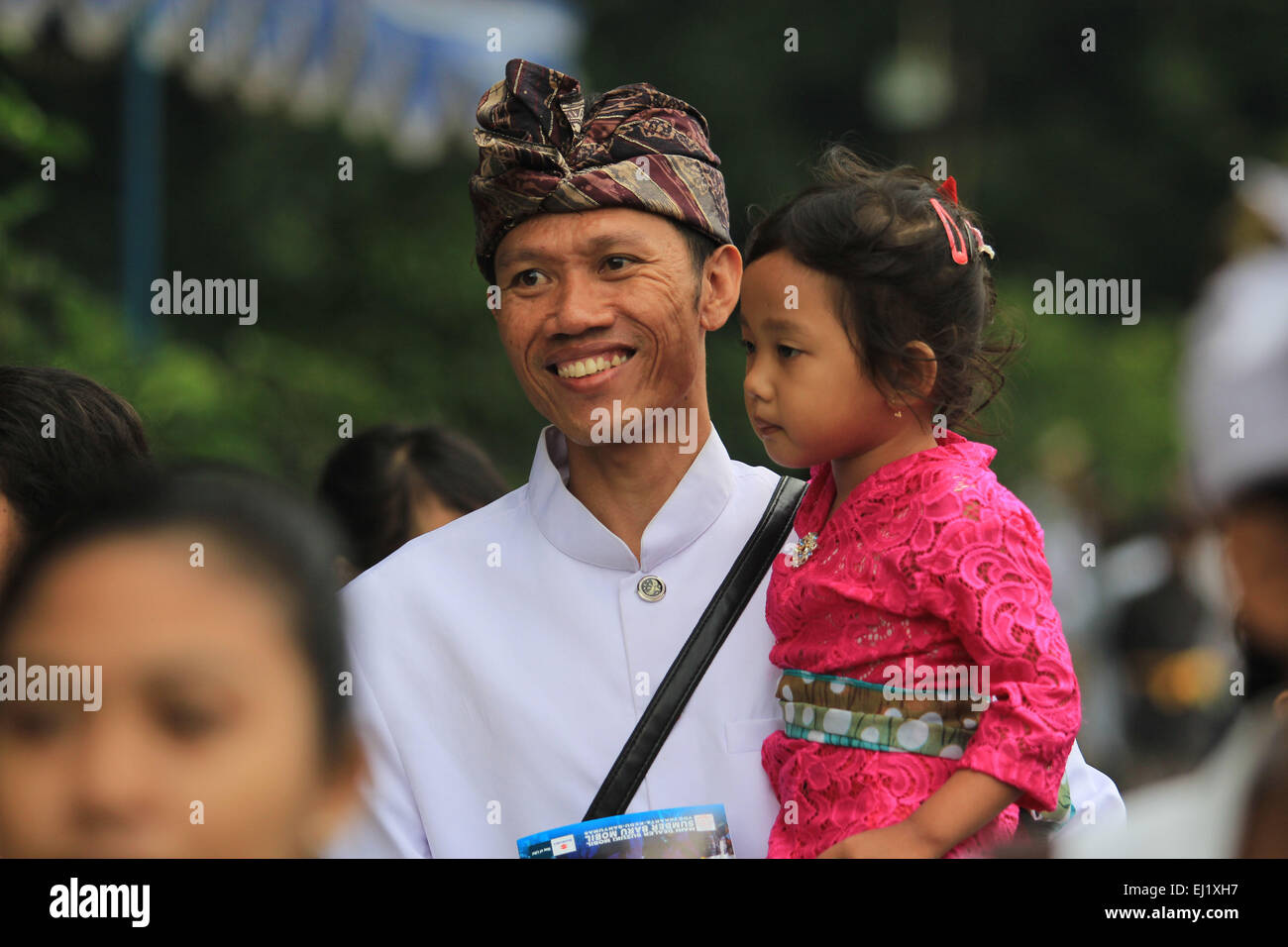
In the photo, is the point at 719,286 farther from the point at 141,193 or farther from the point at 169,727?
the point at 141,193

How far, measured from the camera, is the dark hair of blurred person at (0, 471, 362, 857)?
1442mm

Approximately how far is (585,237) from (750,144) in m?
14.5

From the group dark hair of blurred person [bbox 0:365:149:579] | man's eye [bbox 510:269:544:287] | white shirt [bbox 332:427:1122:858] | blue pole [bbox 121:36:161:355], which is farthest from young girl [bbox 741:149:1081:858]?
blue pole [bbox 121:36:161:355]

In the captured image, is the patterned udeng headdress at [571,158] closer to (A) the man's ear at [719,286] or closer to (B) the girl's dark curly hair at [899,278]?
(A) the man's ear at [719,286]

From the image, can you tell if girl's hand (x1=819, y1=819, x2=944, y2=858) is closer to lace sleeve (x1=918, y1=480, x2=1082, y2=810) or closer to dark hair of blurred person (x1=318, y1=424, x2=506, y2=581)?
lace sleeve (x1=918, y1=480, x2=1082, y2=810)

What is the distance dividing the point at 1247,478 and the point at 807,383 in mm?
1843

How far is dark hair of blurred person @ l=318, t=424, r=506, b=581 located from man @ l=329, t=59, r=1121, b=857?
3.16 feet

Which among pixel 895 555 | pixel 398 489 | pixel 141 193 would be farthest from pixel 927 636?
pixel 141 193

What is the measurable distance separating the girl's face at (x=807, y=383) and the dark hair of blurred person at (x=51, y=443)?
110 cm

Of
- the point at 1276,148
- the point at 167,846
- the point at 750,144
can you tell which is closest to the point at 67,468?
the point at 167,846

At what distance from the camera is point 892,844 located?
265 cm

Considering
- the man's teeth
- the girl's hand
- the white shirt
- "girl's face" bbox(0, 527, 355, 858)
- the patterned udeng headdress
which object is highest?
the patterned udeng headdress

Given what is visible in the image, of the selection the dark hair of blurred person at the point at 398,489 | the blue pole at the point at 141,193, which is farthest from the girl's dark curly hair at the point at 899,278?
the blue pole at the point at 141,193

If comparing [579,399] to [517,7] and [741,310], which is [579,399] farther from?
[517,7]
